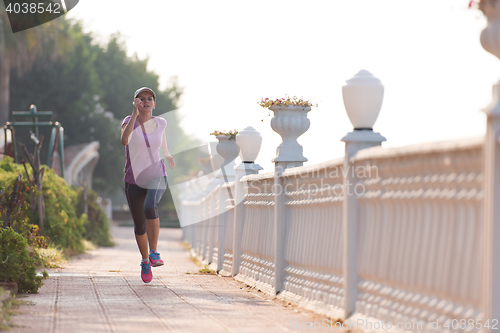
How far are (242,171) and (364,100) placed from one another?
13.3 ft

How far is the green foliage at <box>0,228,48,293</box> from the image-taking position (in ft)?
17.9

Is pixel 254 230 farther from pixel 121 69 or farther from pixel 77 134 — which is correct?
pixel 121 69

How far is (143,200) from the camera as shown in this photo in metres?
6.95

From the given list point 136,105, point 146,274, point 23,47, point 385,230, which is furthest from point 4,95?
point 385,230

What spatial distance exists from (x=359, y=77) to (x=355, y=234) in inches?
40.9

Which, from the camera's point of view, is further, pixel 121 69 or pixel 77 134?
pixel 121 69

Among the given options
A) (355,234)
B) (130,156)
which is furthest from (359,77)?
(130,156)

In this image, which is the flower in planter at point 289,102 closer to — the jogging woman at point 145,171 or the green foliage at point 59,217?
the jogging woman at point 145,171

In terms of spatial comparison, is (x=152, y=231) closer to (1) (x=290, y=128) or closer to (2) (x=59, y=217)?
(1) (x=290, y=128)

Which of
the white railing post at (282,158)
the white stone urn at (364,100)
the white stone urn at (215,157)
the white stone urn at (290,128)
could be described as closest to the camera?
the white stone urn at (364,100)

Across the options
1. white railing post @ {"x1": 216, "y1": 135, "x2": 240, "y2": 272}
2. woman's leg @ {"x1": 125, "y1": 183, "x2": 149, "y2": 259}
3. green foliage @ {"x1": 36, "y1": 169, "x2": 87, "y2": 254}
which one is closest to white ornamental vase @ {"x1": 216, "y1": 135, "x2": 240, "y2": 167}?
white railing post @ {"x1": 216, "y1": 135, "x2": 240, "y2": 272}

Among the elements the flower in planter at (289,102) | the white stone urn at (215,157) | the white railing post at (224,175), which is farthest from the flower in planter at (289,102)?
the white stone urn at (215,157)

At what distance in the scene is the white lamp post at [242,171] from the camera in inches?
317

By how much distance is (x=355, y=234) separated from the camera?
169 inches
